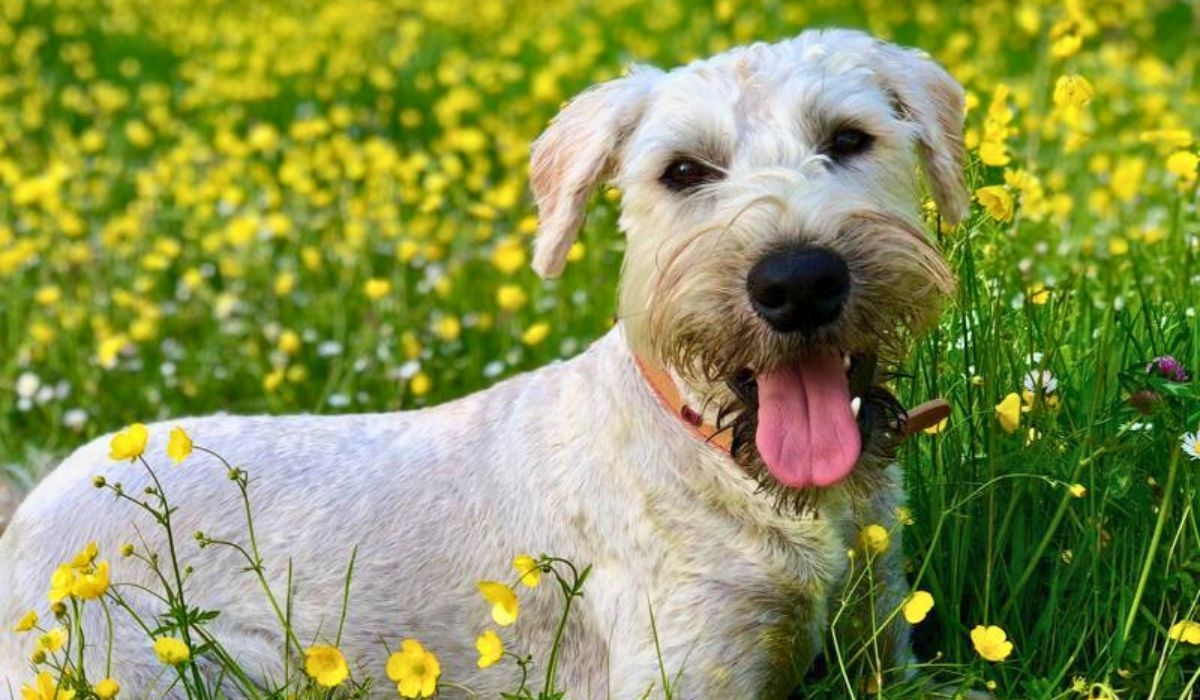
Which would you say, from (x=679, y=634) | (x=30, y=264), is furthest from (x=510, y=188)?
(x=679, y=634)

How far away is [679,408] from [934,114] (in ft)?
3.21

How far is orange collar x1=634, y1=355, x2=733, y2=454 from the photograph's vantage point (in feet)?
12.2

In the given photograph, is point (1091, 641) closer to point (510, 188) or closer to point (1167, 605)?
point (1167, 605)

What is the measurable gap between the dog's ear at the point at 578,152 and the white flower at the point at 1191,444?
1.50m

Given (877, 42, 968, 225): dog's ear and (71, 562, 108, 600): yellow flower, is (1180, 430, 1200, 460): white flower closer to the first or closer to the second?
(877, 42, 968, 225): dog's ear

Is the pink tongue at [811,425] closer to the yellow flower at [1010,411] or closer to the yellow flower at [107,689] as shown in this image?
the yellow flower at [1010,411]

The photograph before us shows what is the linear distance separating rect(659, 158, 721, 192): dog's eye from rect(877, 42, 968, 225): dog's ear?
529mm

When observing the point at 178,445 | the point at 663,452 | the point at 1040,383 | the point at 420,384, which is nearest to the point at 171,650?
the point at 178,445

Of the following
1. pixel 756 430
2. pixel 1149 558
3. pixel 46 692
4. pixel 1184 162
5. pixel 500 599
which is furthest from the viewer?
pixel 1184 162

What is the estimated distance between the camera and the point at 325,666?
3.12 meters

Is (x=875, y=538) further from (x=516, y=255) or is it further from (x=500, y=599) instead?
(x=516, y=255)

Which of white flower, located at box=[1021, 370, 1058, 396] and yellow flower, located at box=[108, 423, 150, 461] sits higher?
yellow flower, located at box=[108, 423, 150, 461]

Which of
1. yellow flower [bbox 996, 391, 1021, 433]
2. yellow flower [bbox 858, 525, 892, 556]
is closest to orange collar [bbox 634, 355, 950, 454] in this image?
yellow flower [bbox 996, 391, 1021, 433]

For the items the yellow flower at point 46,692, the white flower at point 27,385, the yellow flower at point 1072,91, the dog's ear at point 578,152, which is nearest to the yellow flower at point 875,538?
the dog's ear at point 578,152
